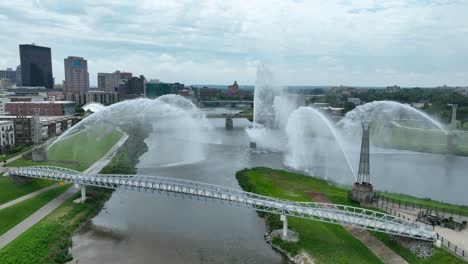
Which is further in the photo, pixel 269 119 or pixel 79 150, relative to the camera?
pixel 269 119

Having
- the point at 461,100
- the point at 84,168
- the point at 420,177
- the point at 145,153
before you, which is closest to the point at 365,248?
the point at 420,177

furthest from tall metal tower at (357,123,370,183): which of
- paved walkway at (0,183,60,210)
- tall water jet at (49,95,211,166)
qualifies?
paved walkway at (0,183,60,210)

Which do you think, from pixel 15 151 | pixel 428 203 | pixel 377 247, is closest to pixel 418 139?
pixel 428 203

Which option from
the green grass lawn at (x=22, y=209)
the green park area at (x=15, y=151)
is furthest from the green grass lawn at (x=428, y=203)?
the green park area at (x=15, y=151)

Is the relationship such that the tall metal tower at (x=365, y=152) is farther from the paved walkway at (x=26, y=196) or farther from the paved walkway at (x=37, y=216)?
the paved walkway at (x=26, y=196)

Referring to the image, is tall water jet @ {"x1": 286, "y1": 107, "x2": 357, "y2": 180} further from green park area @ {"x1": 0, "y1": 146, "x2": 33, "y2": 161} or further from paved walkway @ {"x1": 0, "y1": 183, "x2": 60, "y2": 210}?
green park area @ {"x1": 0, "y1": 146, "x2": 33, "y2": 161}

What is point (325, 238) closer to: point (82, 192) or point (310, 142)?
point (82, 192)
